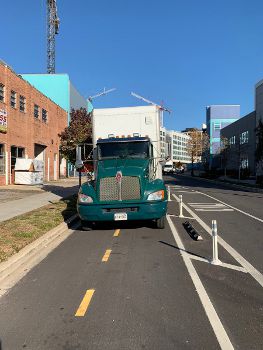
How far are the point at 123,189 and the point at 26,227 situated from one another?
2.80 meters

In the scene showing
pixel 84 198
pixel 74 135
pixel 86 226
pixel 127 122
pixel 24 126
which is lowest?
pixel 86 226

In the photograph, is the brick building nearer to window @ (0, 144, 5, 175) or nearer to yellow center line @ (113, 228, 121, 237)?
window @ (0, 144, 5, 175)

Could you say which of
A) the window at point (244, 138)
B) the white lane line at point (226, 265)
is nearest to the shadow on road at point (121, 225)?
the white lane line at point (226, 265)

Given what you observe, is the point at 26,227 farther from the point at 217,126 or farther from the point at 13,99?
the point at 217,126

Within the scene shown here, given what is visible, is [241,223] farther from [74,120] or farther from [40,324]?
[74,120]

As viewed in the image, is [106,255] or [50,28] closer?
[106,255]

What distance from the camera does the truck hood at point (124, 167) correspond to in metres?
11.1

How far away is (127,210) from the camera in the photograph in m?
10.8

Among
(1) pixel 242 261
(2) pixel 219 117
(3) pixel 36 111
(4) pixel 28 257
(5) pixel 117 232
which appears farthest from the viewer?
(2) pixel 219 117

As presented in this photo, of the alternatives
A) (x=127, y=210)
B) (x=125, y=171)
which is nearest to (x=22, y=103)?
(x=125, y=171)

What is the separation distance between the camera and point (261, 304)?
541 cm

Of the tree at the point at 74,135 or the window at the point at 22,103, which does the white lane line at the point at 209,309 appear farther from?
the tree at the point at 74,135

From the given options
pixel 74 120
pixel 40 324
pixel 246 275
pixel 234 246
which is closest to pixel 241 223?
pixel 234 246

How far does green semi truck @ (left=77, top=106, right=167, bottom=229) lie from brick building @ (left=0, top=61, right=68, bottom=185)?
1822 centimetres
